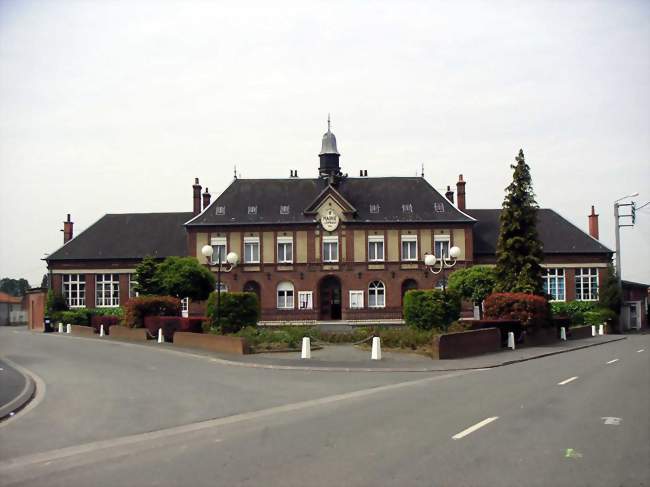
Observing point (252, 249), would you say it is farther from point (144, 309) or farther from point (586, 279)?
point (586, 279)

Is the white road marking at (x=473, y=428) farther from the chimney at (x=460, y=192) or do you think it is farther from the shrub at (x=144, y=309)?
the chimney at (x=460, y=192)

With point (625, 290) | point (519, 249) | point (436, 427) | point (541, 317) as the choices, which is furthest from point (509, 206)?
point (436, 427)

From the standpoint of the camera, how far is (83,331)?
45688 mm

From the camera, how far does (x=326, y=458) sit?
914 cm

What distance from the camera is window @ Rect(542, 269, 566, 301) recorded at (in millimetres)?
65250

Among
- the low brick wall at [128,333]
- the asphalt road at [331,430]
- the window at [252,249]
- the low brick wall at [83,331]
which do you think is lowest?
the low brick wall at [83,331]

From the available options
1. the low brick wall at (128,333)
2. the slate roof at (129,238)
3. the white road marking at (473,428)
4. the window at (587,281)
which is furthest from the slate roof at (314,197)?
the white road marking at (473,428)

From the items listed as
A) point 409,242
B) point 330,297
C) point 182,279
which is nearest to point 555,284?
point 409,242

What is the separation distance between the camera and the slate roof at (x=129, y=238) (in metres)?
66.0

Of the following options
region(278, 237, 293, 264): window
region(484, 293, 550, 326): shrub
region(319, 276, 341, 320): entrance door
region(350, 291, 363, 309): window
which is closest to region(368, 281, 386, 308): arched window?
region(350, 291, 363, 309): window

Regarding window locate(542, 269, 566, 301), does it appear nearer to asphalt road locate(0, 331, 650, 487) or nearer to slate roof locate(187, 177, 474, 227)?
slate roof locate(187, 177, 474, 227)

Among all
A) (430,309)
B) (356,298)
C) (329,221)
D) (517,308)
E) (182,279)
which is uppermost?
(329,221)

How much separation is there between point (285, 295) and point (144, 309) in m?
24.9

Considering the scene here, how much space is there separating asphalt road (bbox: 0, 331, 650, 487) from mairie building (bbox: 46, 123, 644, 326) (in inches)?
1616
